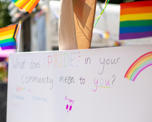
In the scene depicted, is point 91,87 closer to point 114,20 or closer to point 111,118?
point 111,118

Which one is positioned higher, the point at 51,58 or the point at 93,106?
the point at 51,58

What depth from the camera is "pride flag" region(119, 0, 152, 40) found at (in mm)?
2701

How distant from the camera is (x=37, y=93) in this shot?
3070 millimetres

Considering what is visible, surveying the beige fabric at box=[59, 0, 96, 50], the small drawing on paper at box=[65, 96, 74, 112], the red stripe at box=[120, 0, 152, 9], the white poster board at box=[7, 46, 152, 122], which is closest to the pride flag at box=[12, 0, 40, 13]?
the beige fabric at box=[59, 0, 96, 50]

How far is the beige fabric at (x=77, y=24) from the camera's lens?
3025 mm

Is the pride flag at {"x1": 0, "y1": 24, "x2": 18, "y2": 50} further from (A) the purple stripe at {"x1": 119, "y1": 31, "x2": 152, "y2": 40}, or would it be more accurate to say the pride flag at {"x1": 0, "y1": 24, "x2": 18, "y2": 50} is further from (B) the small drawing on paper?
(A) the purple stripe at {"x1": 119, "y1": 31, "x2": 152, "y2": 40}

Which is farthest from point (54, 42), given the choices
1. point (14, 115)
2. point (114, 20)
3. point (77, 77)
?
point (77, 77)

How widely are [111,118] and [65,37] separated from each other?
113 centimetres

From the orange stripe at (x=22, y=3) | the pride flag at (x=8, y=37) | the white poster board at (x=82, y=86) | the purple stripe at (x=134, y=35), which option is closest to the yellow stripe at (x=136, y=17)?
the purple stripe at (x=134, y=35)

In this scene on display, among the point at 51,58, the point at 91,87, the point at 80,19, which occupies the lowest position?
the point at 91,87

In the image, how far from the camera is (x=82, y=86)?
2.58m

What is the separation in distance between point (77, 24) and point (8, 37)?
94 centimetres

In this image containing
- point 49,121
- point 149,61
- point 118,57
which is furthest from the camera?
point 49,121

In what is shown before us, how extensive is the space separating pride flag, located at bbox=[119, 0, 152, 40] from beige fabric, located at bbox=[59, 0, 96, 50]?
431mm
